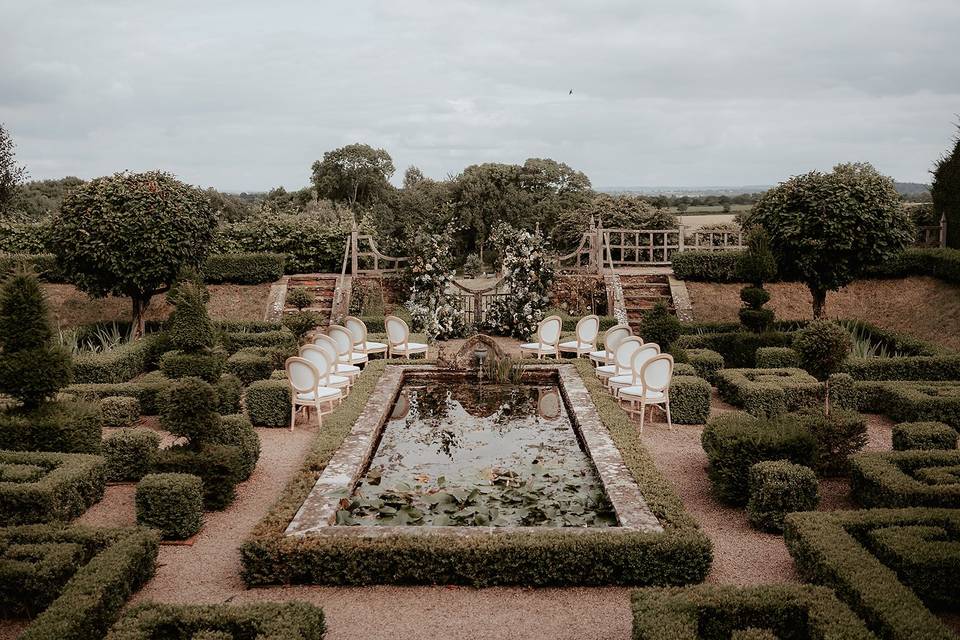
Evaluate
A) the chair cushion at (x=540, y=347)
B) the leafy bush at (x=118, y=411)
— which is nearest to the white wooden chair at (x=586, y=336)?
the chair cushion at (x=540, y=347)

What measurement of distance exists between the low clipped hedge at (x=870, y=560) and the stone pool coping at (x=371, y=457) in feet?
3.91

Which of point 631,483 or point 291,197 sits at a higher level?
point 291,197

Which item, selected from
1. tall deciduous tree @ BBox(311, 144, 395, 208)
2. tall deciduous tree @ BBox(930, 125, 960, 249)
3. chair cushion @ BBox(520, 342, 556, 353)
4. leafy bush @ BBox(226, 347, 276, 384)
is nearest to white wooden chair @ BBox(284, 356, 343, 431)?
leafy bush @ BBox(226, 347, 276, 384)

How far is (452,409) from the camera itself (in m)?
11.7

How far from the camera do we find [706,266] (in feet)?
65.1

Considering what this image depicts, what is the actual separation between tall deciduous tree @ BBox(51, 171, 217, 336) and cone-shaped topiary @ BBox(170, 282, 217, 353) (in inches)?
250

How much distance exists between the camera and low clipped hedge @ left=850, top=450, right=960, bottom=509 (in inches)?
285

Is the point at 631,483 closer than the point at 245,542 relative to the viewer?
No

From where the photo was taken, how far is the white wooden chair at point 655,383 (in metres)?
10.5

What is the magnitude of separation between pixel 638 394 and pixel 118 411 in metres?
6.99

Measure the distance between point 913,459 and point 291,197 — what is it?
49.3m

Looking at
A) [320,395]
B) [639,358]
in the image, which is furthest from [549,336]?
[320,395]

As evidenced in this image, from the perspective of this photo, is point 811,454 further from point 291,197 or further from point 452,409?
point 291,197

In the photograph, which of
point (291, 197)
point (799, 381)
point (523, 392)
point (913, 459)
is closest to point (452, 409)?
point (523, 392)
